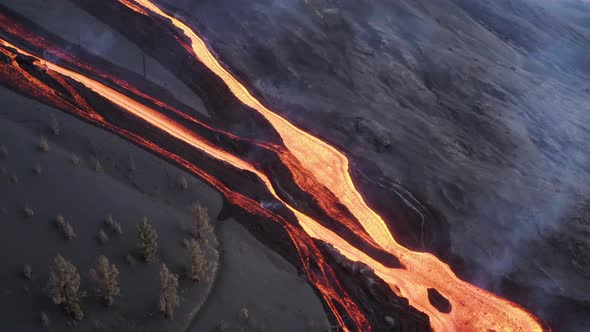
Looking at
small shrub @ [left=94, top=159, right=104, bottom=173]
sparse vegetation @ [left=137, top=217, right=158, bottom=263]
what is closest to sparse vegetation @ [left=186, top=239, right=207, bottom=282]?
sparse vegetation @ [left=137, top=217, right=158, bottom=263]

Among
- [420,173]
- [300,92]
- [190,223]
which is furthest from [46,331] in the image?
[300,92]

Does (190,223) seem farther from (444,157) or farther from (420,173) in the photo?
(444,157)

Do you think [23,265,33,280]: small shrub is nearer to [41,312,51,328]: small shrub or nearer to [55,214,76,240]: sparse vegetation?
[41,312,51,328]: small shrub

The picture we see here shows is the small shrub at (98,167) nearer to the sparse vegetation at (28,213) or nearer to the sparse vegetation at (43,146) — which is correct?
the sparse vegetation at (43,146)

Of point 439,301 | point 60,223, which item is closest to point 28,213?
point 60,223

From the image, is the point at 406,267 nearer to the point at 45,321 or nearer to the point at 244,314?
the point at 244,314

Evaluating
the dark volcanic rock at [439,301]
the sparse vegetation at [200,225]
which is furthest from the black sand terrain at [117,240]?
the dark volcanic rock at [439,301]
